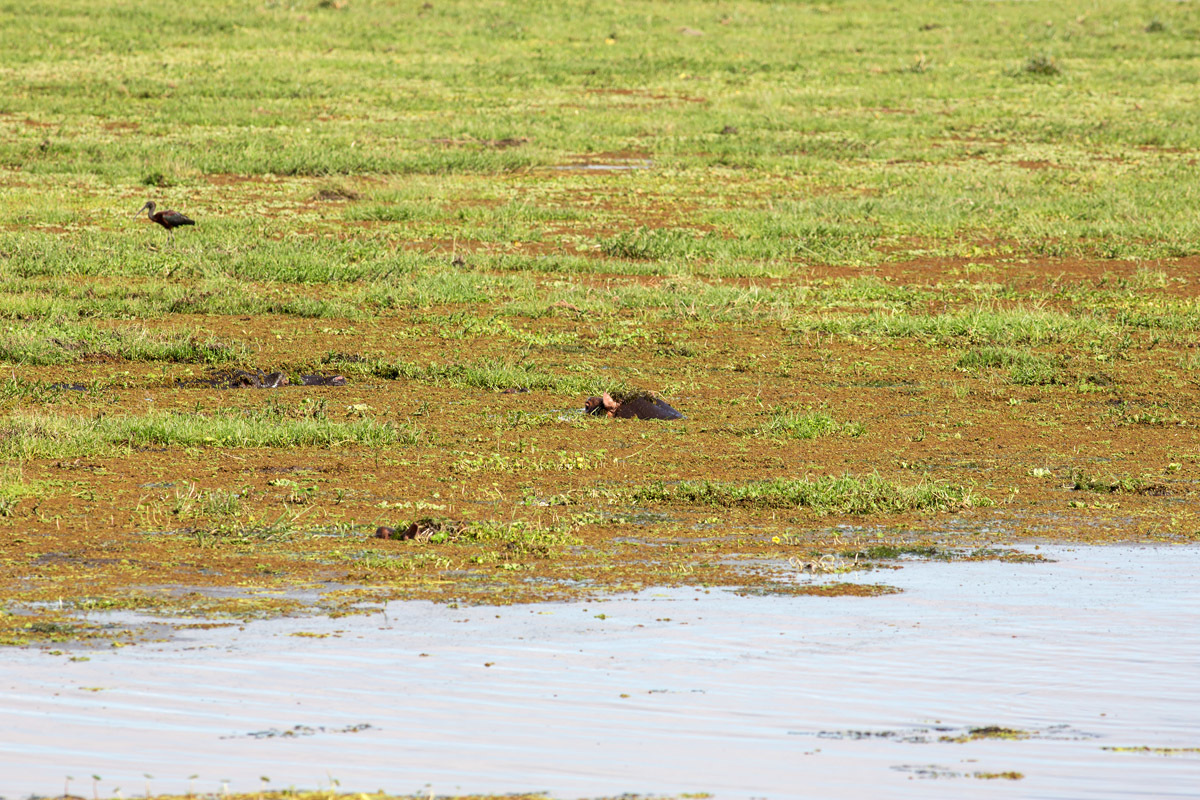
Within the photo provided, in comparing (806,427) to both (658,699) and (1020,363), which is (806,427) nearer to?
(1020,363)

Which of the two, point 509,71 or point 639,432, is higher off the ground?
point 509,71

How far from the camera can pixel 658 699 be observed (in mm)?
5109

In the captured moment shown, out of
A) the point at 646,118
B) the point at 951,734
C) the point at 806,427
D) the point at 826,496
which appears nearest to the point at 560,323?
the point at 806,427

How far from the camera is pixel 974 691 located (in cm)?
530

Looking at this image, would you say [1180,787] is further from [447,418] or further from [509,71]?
[509,71]

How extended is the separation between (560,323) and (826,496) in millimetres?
5577

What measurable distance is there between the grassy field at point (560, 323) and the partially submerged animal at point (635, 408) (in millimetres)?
221

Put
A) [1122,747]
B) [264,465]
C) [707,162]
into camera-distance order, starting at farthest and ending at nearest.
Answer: [707,162]
[264,465]
[1122,747]

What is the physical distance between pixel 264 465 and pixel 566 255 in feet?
26.1

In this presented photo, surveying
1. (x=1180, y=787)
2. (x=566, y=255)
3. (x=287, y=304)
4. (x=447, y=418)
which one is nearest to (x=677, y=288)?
(x=566, y=255)

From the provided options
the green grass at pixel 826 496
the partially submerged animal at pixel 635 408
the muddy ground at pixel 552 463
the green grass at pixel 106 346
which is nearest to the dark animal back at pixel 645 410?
the partially submerged animal at pixel 635 408

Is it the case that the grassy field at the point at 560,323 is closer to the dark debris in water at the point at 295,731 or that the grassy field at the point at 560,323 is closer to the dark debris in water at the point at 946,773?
the dark debris in water at the point at 295,731

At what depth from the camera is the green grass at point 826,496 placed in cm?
794

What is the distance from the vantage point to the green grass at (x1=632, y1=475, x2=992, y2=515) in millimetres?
7945
